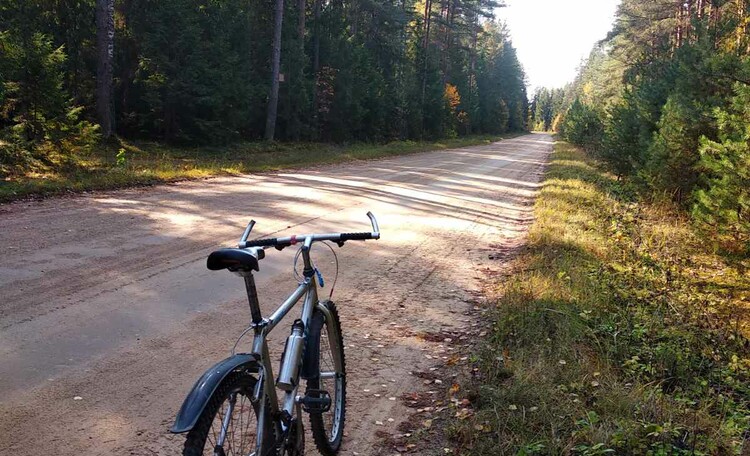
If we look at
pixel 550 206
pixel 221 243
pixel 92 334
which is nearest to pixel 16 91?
pixel 221 243

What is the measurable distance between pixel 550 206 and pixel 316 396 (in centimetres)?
1002

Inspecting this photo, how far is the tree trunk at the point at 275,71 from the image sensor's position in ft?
79.8

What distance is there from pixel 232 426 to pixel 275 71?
78.9 ft

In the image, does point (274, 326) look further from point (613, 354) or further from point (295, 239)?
point (613, 354)

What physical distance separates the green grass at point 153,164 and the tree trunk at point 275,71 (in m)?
1.12

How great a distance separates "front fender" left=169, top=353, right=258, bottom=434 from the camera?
194cm

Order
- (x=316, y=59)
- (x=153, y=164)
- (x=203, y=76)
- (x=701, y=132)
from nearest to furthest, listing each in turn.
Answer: (x=701, y=132)
(x=153, y=164)
(x=203, y=76)
(x=316, y=59)

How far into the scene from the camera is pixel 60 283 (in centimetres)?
558

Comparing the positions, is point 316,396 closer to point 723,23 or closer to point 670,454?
point 670,454

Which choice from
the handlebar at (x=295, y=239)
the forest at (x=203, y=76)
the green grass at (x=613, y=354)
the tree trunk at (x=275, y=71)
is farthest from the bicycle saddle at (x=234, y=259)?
the tree trunk at (x=275, y=71)

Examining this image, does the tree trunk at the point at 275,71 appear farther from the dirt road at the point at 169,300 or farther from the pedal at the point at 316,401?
the pedal at the point at 316,401

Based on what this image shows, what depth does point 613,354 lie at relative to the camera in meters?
4.74

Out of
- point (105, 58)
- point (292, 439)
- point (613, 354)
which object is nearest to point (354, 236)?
point (292, 439)

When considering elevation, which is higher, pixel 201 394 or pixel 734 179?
pixel 734 179
